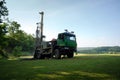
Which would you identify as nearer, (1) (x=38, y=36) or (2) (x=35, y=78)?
(2) (x=35, y=78)

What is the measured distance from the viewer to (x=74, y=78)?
841 centimetres

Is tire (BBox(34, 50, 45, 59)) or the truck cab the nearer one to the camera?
the truck cab

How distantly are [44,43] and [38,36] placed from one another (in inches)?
154

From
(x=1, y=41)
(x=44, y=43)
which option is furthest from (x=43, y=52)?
(x=1, y=41)

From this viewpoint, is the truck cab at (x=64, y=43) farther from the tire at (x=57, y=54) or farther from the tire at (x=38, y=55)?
the tire at (x=38, y=55)

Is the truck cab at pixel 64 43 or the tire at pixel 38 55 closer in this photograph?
the truck cab at pixel 64 43

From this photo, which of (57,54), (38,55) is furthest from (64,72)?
(38,55)

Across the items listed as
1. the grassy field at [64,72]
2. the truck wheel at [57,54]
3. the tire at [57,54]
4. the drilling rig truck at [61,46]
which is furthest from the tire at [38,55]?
the grassy field at [64,72]

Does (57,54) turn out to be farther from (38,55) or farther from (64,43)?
(38,55)

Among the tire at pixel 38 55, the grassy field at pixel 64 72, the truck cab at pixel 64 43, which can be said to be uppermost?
the truck cab at pixel 64 43

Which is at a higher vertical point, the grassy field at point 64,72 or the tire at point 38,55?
the tire at point 38,55

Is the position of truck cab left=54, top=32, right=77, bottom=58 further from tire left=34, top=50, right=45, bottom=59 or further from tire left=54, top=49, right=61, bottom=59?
tire left=34, top=50, right=45, bottom=59

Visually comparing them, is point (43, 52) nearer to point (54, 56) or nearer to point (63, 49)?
point (54, 56)

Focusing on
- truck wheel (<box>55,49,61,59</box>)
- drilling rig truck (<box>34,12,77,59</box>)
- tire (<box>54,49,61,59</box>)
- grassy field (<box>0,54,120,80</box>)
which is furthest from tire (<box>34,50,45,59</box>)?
grassy field (<box>0,54,120,80</box>)
